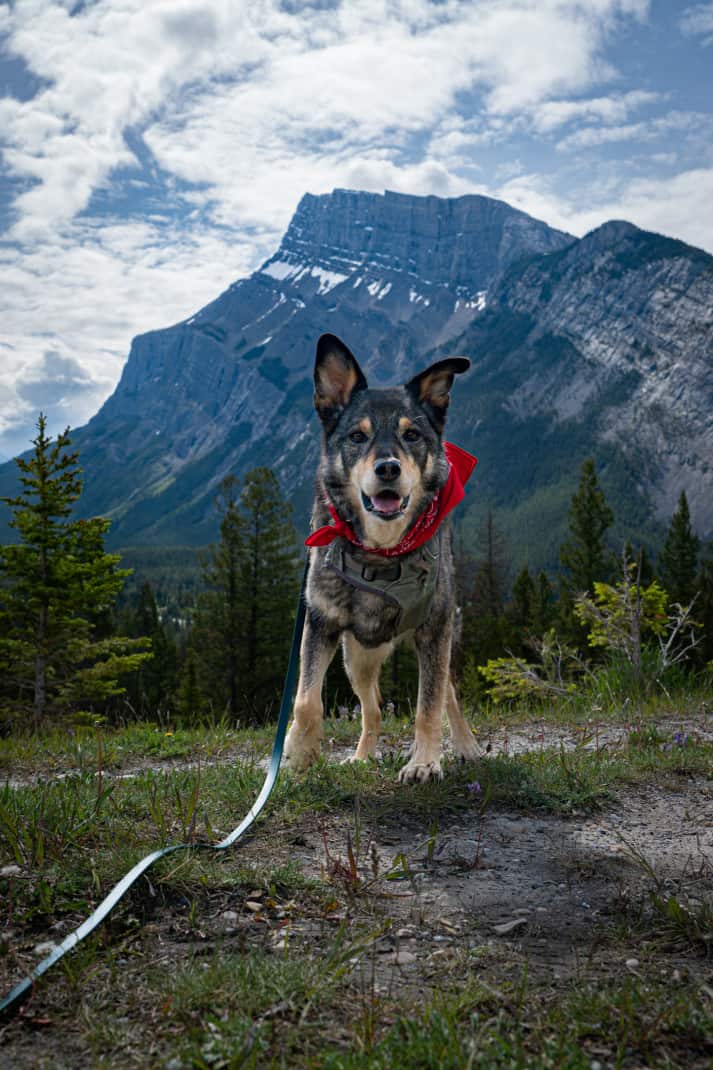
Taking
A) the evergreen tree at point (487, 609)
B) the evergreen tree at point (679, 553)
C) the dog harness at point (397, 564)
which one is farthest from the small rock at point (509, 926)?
the evergreen tree at point (679, 553)

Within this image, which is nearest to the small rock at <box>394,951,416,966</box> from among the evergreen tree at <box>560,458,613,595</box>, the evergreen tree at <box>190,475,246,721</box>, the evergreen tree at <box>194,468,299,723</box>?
the evergreen tree at <box>194,468,299,723</box>

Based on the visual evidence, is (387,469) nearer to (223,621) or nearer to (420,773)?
(420,773)

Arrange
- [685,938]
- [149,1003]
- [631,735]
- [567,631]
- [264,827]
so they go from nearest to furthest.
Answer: [149,1003]
[685,938]
[264,827]
[631,735]
[567,631]

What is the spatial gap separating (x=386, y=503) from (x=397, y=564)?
59 cm

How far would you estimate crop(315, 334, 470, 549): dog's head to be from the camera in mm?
4910

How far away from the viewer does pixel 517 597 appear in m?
62.1

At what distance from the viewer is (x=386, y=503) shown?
16.0 ft

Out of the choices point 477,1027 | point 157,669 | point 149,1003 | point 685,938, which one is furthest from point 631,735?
point 157,669

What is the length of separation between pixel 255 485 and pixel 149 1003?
3778cm

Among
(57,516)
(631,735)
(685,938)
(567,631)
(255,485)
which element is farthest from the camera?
(567,631)

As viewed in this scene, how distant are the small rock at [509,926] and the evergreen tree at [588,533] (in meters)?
58.5

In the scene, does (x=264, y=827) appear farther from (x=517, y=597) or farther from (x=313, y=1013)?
(x=517, y=597)

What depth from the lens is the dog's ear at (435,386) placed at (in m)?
5.39

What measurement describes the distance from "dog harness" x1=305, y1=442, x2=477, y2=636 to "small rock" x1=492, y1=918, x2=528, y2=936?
2.35 metres
